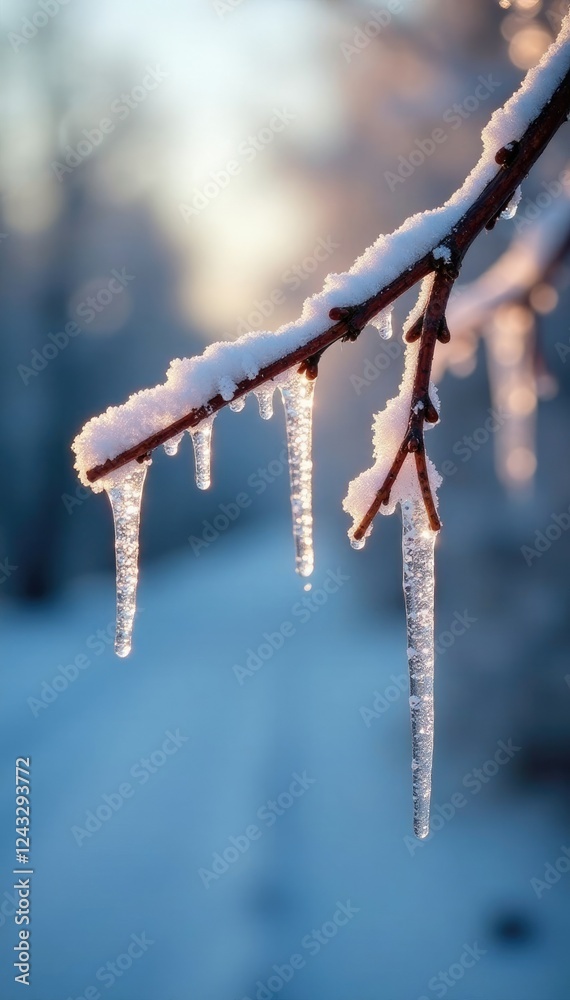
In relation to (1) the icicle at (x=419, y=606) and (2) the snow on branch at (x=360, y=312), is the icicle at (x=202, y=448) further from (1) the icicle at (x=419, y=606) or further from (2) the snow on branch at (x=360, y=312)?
(1) the icicle at (x=419, y=606)

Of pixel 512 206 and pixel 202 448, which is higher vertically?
pixel 512 206

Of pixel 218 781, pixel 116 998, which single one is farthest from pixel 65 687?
pixel 116 998

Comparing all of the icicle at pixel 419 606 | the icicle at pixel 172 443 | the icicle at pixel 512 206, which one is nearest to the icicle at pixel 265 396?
the icicle at pixel 172 443

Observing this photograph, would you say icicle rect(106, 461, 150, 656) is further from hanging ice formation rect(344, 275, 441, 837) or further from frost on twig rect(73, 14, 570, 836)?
hanging ice formation rect(344, 275, 441, 837)

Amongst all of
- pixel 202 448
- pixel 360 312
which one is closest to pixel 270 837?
pixel 202 448

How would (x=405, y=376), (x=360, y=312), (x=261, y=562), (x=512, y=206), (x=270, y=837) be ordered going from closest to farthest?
(x=360, y=312) → (x=405, y=376) → (x=512, y=206) → (x=270, y=837) → (x=261, y=562)

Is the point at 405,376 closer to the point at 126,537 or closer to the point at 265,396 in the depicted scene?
the point at 265,396

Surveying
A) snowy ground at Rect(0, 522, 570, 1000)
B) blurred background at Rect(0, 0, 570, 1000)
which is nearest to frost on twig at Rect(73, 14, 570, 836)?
blurred background at Rect(0, 0, 570, 1000)
